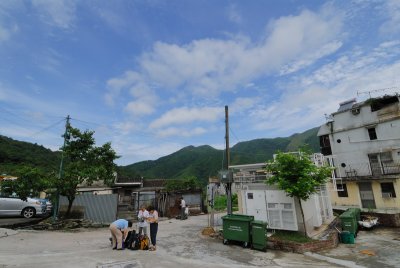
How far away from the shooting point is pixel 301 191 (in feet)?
36.5

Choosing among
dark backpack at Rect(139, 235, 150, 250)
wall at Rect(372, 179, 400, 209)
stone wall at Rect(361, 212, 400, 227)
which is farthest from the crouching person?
wall at Rect(372, 179, 400, 209)

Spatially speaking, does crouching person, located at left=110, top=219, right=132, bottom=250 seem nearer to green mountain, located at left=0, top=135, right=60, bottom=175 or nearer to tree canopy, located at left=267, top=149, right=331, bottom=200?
tree canopy, located at left=267, top=149, right=331, bottom=200

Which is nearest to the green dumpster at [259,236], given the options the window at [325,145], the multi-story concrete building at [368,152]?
the multi-story concrete building at [368,152]

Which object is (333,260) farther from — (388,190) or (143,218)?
(388,190)

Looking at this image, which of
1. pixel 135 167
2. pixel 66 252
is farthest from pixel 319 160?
pixel 135 167

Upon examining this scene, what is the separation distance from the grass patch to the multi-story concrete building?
32.1 feet

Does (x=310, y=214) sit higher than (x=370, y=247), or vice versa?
(x=310, y=214)

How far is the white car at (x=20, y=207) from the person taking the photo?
15727 mm

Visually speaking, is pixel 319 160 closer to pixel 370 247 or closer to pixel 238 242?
pixel 370 247

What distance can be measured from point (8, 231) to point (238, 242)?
36.4ft

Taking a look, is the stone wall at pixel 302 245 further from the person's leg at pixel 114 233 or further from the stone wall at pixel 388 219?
the stone wall at pixel 388 219

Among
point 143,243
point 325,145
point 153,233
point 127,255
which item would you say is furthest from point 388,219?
point 127,255

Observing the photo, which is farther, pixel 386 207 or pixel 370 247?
pixel 386 207

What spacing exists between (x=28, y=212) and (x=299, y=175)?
57.0 feet
